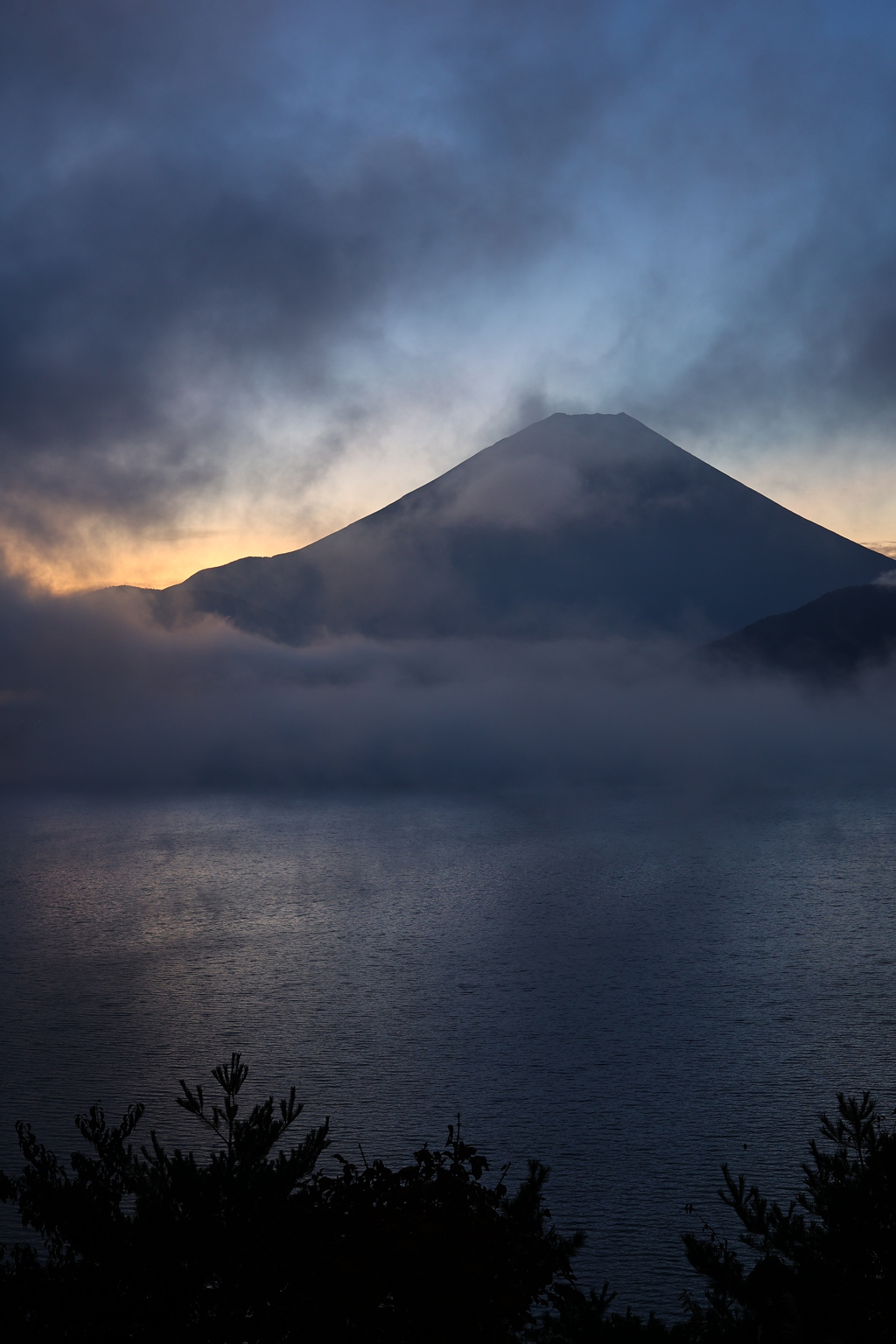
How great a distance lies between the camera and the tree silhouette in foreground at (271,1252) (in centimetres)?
565

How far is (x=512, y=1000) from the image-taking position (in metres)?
34.1

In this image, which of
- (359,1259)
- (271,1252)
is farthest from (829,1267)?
(271,1252)

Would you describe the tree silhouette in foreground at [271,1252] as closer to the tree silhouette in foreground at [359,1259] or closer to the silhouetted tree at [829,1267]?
the tree silhouette in foreground at [359,1259]

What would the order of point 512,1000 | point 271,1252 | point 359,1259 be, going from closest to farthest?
point 359,1259
point 271,1252
point 512,1000

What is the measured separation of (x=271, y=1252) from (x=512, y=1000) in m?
29.4

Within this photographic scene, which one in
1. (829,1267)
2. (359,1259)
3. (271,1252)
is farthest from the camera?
(829,1267)

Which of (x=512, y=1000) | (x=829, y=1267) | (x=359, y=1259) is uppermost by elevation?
(x=359, y=1259)

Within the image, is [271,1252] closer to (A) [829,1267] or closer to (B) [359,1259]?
(B) [359,1259]

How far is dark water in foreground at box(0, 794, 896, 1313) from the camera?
20500mm

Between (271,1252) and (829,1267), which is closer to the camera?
(271,1252)

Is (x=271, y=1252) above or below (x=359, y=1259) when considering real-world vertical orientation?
below

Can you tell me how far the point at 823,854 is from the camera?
231 ft

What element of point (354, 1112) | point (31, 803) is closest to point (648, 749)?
point (31, 803)

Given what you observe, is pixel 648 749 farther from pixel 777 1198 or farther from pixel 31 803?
pixel 777 1198
